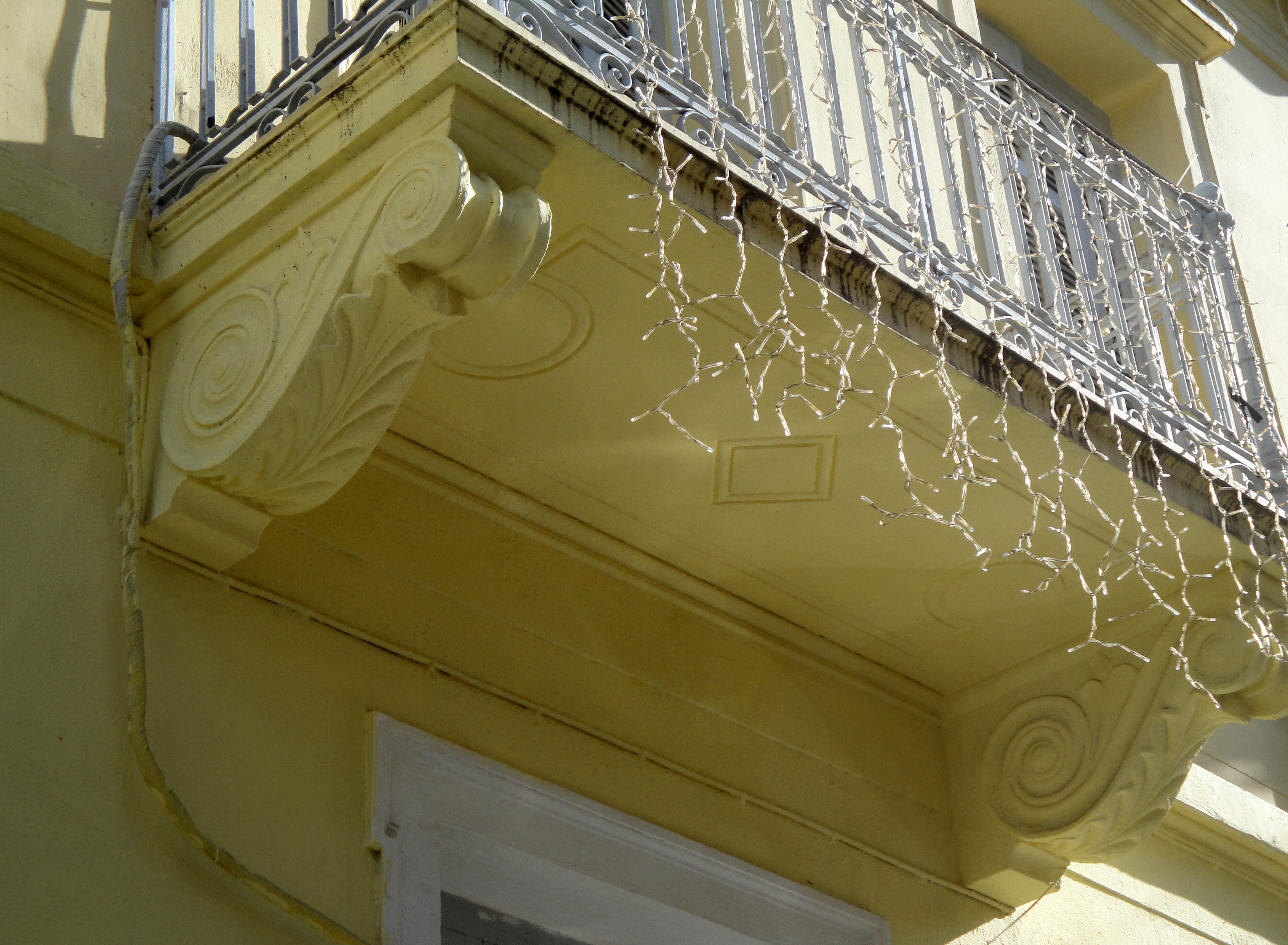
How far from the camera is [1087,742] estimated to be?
4.91 m

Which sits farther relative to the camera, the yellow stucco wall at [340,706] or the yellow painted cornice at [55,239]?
the yellow painted cornice at [55,239]

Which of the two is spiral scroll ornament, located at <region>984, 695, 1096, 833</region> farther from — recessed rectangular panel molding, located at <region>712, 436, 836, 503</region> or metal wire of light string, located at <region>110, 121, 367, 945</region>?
metal wire of light string, located at <region>110, 121, 367, 945</region>

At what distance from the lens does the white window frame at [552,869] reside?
369cm

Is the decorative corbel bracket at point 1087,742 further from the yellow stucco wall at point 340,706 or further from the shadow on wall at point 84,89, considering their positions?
the shadow on wall at point 84,89

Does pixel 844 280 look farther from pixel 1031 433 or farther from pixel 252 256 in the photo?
pixel 252 256

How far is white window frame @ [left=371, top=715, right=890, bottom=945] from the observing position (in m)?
3.69

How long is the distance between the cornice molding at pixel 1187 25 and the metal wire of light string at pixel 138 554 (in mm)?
5548

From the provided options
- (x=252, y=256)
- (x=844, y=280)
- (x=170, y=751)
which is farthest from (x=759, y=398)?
(x=170, y=751)

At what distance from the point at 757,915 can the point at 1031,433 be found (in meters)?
1.38

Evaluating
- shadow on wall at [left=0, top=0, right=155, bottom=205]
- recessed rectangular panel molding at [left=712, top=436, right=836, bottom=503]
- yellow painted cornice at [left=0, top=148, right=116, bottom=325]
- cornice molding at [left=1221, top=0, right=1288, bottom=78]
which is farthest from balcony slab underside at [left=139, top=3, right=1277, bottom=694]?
cornice molding at [left=1221, top=0, right=1288, bottom=78]

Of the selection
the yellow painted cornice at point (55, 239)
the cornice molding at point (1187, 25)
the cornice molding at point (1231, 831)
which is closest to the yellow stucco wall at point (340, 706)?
the yellow painted cornice at point (55, 239)

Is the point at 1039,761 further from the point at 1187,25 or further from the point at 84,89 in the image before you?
the point at 1187,25

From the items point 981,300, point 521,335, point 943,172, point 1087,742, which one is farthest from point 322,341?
point 943,172

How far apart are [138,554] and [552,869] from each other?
1.18m
